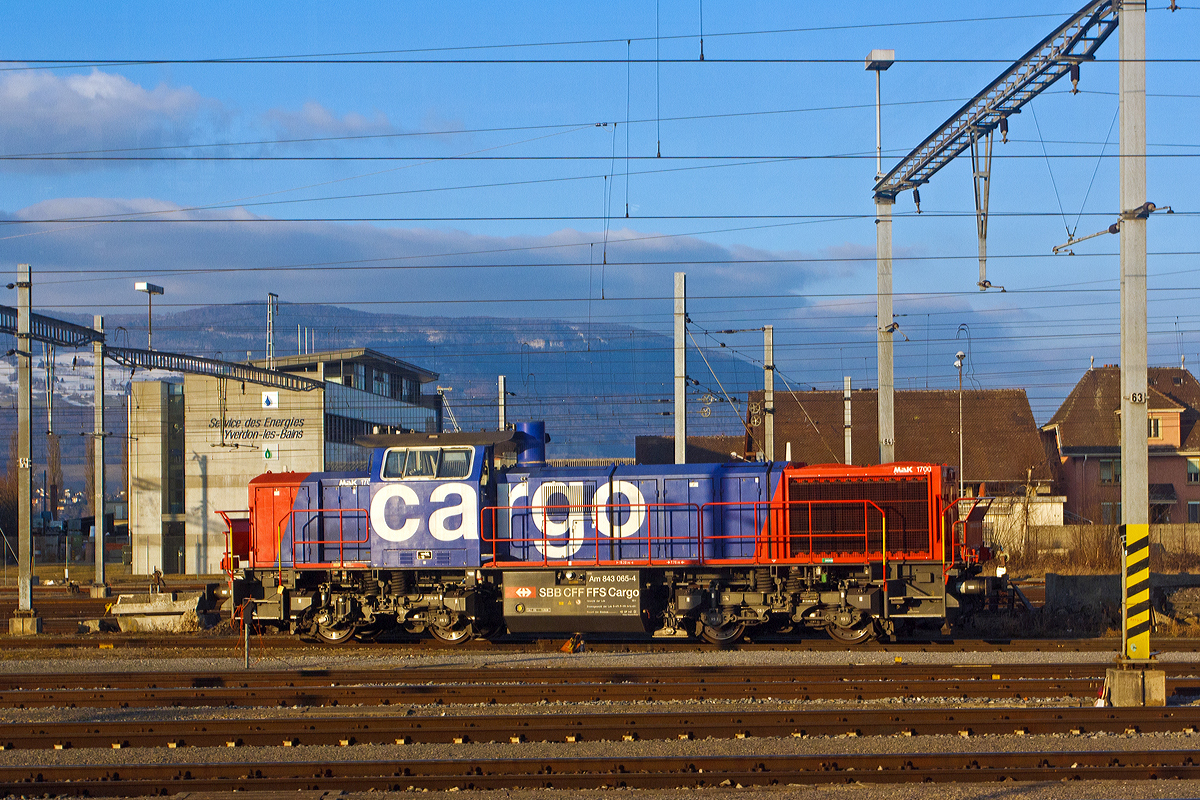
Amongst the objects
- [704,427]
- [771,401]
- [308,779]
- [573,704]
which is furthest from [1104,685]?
[704,427]

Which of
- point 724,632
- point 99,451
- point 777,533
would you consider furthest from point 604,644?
point 99,451

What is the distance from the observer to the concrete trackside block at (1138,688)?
36.2 feet

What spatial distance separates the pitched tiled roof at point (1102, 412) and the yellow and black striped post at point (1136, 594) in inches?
1608

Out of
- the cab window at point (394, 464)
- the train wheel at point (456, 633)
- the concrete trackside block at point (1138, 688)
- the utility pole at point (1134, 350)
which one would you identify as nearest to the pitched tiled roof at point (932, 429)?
the train wheel at point (456, 633)

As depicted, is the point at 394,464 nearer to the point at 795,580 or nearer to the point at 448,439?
the point at 448,439

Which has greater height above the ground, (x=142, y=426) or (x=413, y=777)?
(x=142, y=426)

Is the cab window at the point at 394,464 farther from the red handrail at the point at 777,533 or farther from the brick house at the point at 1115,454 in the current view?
the brick house at the point at 1115,454

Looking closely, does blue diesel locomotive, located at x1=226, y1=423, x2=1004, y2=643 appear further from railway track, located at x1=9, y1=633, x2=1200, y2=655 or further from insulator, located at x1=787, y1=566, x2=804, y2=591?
railway track, located at x1=9, y1=633, x2=1200, y2=655

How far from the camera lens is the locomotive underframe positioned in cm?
1569

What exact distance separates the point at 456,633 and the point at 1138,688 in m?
10.9

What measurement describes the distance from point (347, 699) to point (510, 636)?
6.62 metres

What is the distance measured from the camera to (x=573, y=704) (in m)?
11.7

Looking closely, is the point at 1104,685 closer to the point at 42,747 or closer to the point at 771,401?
the point at 42,747

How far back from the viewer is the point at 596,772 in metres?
8.78
